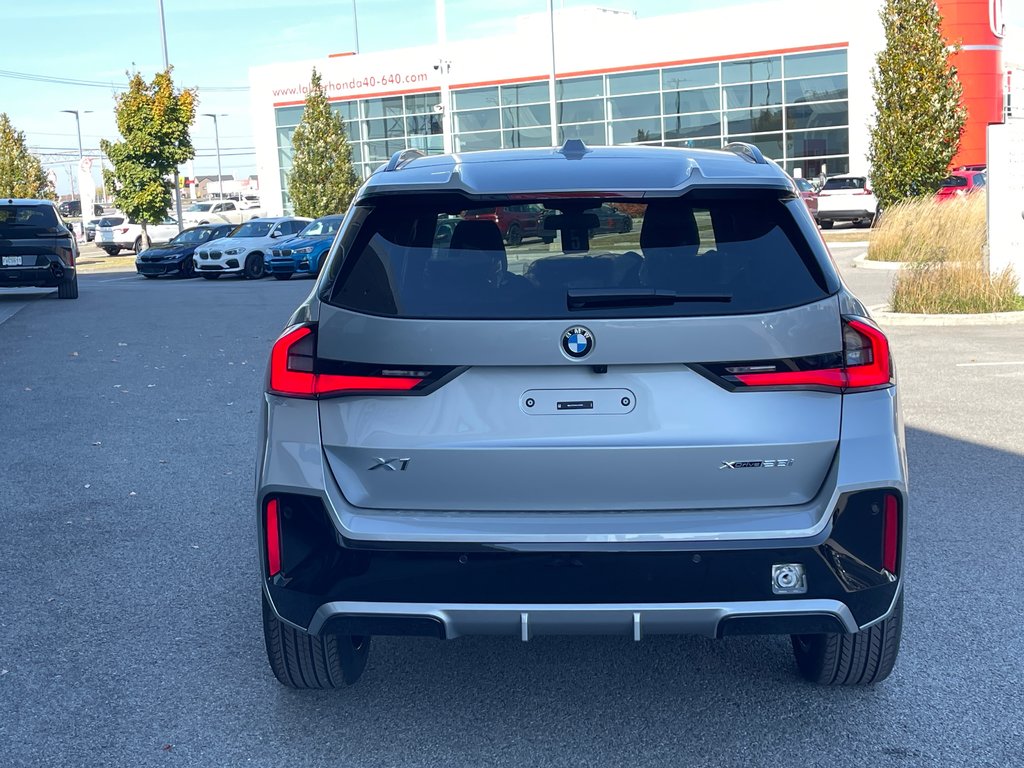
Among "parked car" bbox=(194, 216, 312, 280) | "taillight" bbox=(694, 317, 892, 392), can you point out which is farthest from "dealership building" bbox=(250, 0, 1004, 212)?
"taillight" bbox=(694, 317, 892, 392)

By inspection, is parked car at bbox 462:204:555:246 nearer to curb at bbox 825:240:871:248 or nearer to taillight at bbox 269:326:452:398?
taillight at bbox 269:326:452:398

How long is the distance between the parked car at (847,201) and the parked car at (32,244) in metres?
24.8

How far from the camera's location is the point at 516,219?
3723 millimetres

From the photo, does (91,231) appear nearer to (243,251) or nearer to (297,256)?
(243,251)

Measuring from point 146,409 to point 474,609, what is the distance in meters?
7.66

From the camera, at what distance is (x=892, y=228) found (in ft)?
67.9

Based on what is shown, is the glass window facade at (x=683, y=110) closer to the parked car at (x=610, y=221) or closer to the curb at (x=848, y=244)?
the curb at (x=848, y=244)

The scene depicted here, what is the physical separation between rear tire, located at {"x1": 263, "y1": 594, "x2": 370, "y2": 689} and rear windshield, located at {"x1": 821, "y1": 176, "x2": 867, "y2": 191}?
129 feet

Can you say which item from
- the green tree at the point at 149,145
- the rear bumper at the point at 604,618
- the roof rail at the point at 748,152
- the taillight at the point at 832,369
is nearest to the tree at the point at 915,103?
the green tree at the point at 149,145

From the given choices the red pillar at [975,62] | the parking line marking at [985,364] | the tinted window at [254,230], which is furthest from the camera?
the red pillar at [975,62]

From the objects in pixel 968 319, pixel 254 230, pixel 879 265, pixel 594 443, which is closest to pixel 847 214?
pixel 879 265

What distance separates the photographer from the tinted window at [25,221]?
22312 millimetres

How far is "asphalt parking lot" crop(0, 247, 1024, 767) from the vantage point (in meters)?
3.85

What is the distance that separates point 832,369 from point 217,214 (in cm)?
6269
